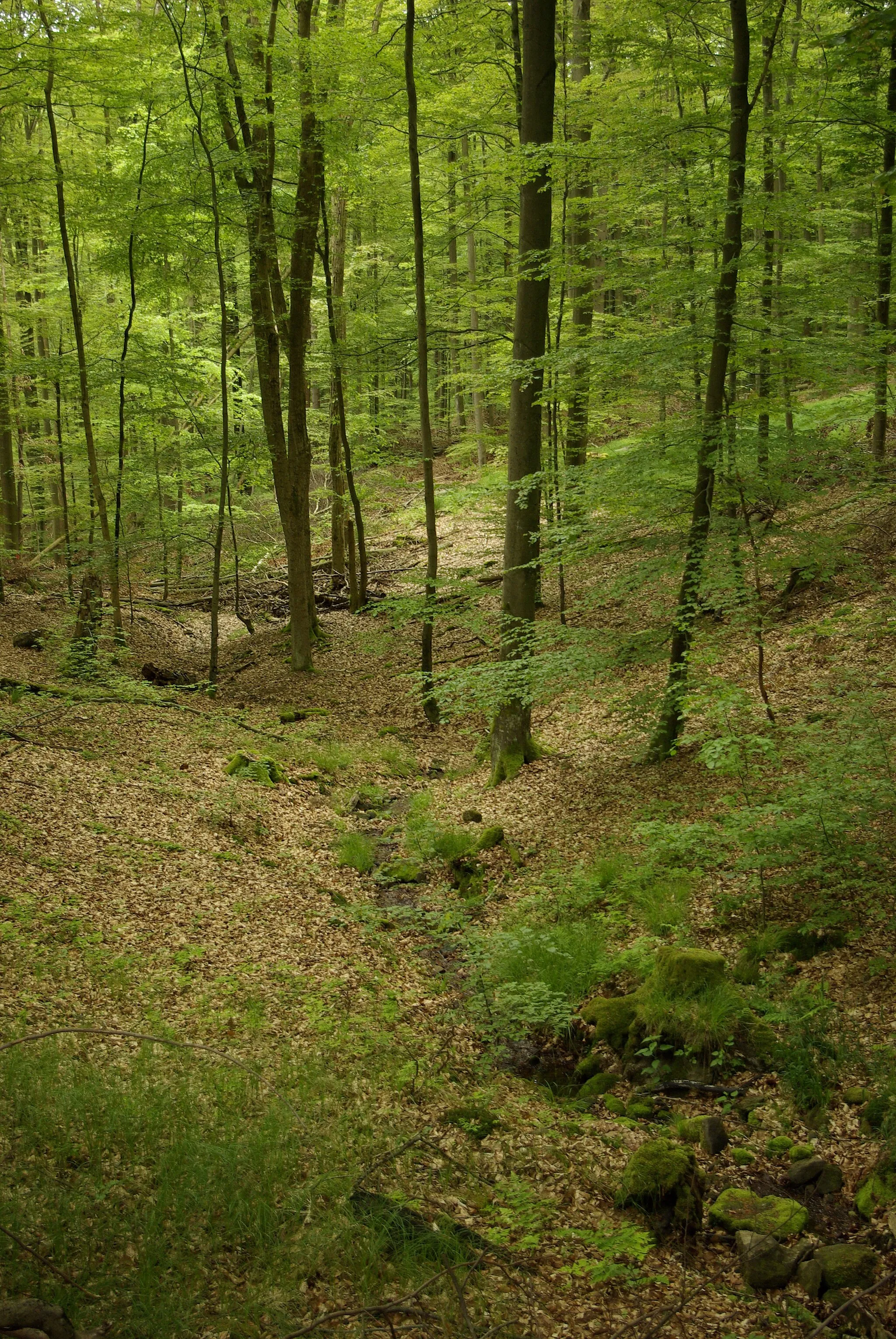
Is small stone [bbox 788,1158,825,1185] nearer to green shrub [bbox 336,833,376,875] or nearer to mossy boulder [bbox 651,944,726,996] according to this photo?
mossy boulder [bbox 651,944,726,996]

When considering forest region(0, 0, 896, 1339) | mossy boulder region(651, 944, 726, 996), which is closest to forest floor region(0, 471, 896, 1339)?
forest region(0, 0, 896, 1339)

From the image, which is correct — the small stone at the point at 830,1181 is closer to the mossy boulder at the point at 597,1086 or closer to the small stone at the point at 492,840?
the mossy boulder at the point at 597,1086

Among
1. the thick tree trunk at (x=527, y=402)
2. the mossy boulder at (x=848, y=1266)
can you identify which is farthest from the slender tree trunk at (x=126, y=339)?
the mossy boulder at (x=848, y=1266)

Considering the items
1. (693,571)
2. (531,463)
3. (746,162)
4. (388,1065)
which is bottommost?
(388,1065)

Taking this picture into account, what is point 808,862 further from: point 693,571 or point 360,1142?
point 360,1142

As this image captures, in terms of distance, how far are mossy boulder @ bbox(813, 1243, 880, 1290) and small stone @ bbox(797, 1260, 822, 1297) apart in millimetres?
20

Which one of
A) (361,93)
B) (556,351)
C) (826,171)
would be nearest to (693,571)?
(556,351)

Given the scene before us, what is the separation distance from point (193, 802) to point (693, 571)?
610 cm

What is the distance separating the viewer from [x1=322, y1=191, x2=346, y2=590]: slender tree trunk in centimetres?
1702

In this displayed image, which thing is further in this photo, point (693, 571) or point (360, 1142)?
point (693, 571)

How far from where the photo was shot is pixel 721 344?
8117 millimetres

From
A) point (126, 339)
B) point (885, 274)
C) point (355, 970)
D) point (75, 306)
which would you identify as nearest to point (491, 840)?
point (355, 970)

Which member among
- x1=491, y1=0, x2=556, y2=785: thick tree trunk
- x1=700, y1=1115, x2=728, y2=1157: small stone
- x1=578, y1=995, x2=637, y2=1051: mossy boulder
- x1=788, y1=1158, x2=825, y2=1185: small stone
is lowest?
x1=578, y1=995, x2=637, y2=1051: mossy boulder

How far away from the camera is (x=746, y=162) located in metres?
8.35
